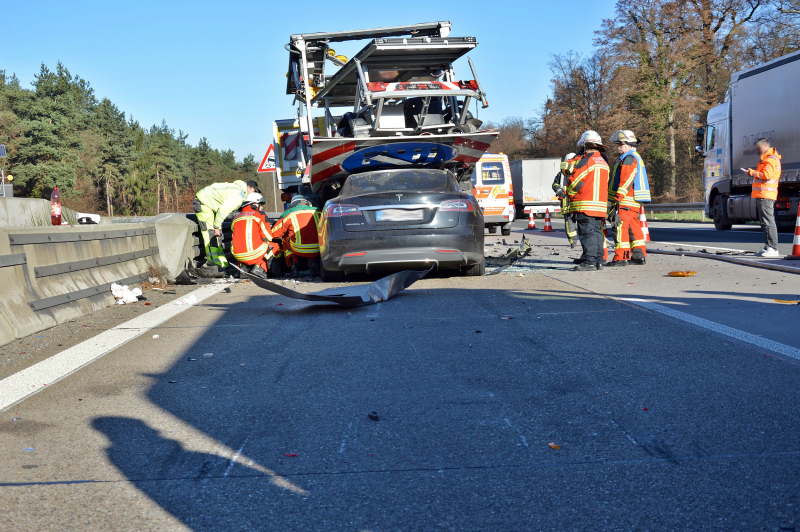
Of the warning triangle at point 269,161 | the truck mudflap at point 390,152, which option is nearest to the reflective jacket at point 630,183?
the truck mudflap at point 390,152

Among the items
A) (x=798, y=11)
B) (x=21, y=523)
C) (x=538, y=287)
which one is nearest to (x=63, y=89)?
(x=798, y=11)

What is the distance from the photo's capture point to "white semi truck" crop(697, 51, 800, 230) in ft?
57.3

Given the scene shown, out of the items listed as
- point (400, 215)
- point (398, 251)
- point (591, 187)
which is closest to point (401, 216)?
point (400, 215)

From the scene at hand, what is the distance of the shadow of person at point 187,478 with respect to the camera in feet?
9.95

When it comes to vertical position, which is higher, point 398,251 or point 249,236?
point 249,236

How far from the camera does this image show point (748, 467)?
132 inches

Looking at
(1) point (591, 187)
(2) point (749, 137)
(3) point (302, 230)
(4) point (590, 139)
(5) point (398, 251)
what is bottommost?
(5) point (398, 251)

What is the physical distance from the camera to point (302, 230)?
Result: 465 inches

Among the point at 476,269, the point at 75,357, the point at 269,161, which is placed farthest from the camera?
the point at 269,161

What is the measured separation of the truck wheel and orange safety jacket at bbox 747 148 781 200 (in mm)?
8011

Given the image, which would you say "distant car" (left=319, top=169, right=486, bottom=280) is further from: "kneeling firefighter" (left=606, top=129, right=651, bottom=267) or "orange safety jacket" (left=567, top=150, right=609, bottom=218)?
"kneeling firefighter" (left=606, top=129, right=651, bottom=267)

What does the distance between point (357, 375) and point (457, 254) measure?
484 cm

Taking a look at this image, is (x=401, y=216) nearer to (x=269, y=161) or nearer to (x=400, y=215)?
(x=400, y=215)

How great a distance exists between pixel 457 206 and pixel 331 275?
1771 millimetres
